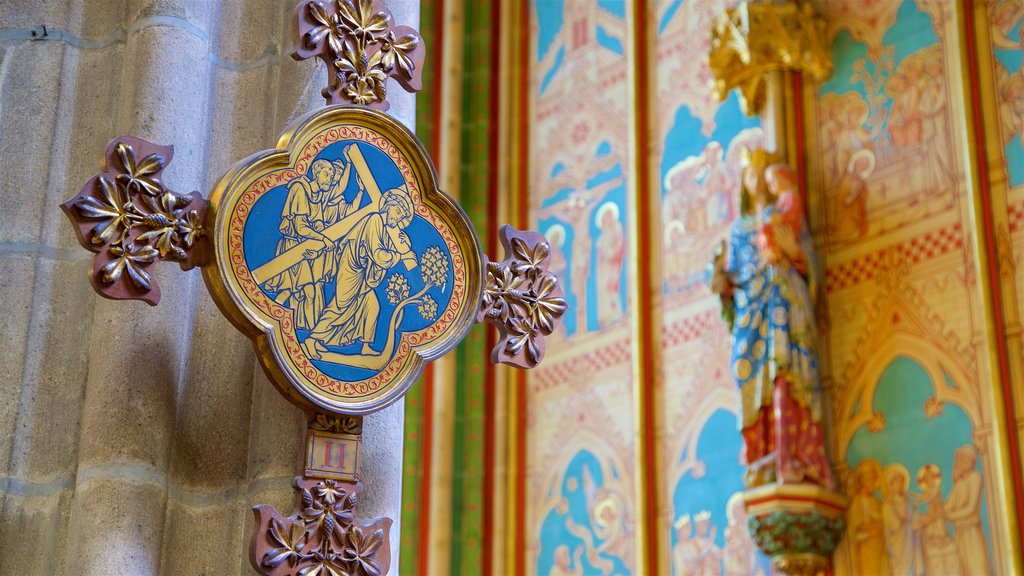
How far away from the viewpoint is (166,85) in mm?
3150

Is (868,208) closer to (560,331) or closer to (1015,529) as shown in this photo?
(1015,529)

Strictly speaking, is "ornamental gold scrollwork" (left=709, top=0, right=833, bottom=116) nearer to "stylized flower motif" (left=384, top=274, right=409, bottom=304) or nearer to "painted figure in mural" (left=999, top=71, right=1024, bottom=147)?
"painted figure in mural" (left=999, top=71, right=1024, bottom=147)

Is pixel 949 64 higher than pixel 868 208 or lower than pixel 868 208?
higher

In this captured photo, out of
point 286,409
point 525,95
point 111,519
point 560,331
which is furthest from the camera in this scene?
point 525,95

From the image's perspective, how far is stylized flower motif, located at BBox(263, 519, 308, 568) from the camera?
2.62 meters

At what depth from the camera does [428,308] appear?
2.94m

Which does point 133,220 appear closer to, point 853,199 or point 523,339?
point 523,339

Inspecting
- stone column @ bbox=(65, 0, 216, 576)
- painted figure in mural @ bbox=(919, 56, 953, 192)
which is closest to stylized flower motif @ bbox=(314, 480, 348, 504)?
stone column @ bbox=(65, 0, 216, 576)

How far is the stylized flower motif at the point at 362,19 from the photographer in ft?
9.93

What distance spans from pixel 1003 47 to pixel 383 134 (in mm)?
5030

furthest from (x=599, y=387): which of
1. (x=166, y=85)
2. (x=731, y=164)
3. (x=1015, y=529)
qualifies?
(x=166, y=85)

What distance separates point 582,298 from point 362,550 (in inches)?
251

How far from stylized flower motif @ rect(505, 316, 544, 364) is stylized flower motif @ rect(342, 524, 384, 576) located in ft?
1.72

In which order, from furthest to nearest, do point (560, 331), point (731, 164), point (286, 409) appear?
point (560, 331), point (731, 164), point (286, 409)
